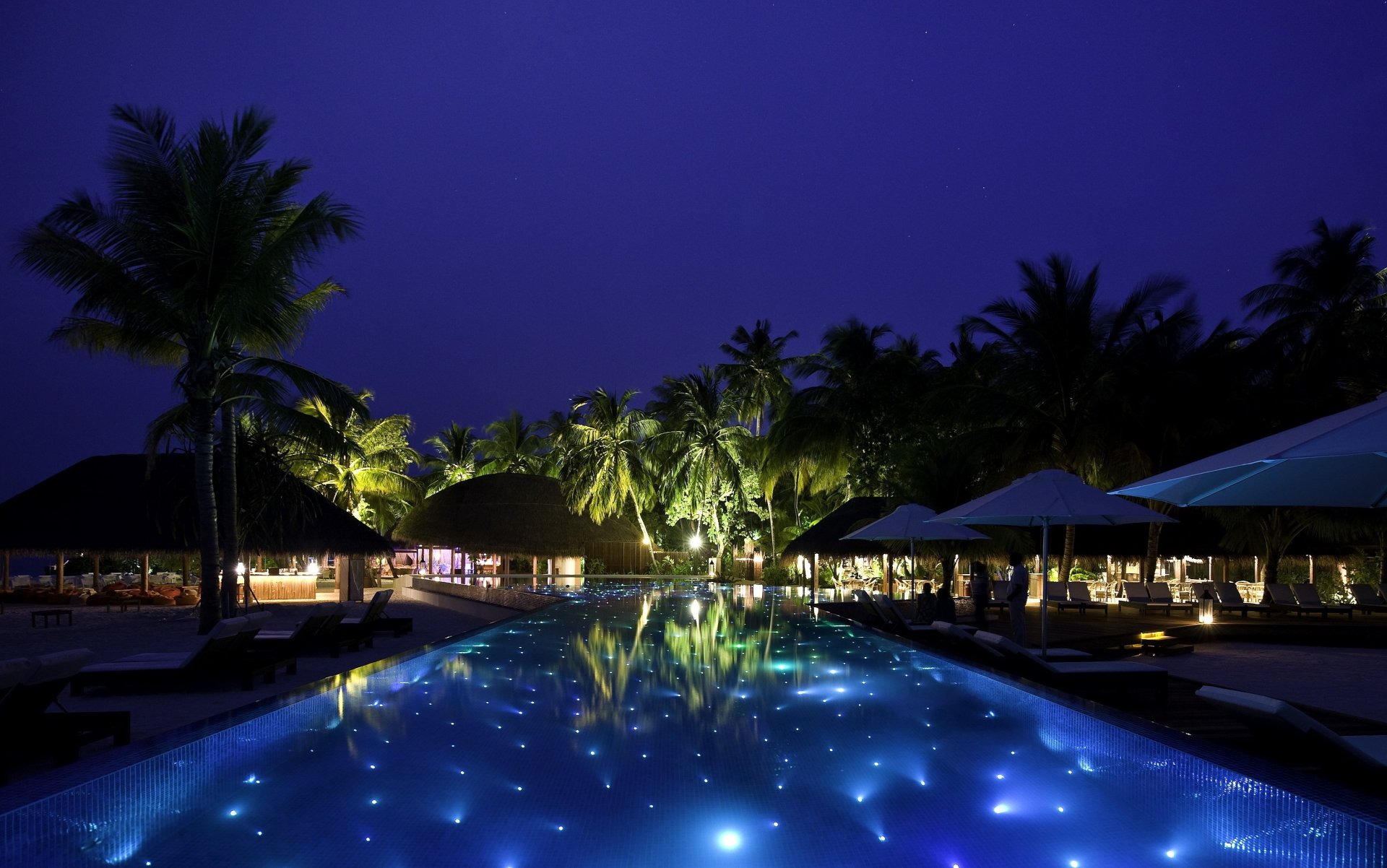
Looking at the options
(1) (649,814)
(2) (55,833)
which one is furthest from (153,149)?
(1) (649,814)

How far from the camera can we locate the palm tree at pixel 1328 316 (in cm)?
2022

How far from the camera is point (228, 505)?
14523mm

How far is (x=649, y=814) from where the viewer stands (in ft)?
15.2

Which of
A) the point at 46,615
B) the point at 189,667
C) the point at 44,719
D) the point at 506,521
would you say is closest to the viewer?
the point at 44,719

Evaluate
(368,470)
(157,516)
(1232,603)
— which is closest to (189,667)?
(157,516)

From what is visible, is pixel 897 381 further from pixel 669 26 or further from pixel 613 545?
pixel 669 26

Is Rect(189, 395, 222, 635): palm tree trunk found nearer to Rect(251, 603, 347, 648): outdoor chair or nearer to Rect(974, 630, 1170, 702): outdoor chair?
Rect(251, 603, 347, 648): outdoor chair

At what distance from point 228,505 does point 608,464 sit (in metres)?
17.4

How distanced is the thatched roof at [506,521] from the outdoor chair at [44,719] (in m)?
23.7

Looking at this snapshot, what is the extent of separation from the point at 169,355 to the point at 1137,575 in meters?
22.2

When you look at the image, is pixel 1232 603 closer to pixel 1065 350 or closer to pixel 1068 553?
pixel 1068 553

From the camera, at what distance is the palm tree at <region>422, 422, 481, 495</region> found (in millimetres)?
43688

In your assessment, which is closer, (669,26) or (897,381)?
(897,381)

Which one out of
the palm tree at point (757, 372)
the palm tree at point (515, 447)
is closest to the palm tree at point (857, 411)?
the palm tree at point (757, 372)
